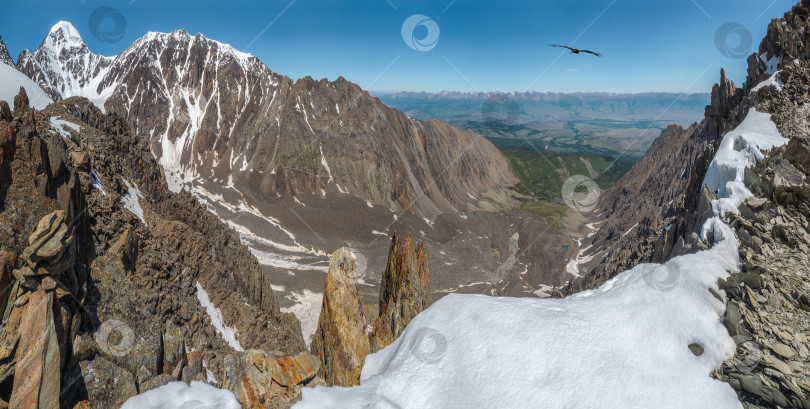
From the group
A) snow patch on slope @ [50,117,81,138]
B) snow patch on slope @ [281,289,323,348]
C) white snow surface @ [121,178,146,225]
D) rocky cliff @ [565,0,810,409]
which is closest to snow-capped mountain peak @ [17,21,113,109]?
snow patch on slope @ [281,289,323,348]

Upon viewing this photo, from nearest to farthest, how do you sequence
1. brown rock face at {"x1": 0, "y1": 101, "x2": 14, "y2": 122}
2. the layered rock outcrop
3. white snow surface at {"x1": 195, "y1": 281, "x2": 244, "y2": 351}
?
the layered rock outcrop
brown rock face at {"x1": 0, "y1": 101, "x2": 14, "y2": 122}
white snow surface at {"x1": 195, "y1": 281, "x2": 244, "y2": 351}

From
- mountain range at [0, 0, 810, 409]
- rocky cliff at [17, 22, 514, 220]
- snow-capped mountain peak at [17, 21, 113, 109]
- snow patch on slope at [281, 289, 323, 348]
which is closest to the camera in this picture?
mountain range at [0, 0, 810, 409]

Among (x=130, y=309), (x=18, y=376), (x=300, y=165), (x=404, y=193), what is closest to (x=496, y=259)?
(x=404, y=193)

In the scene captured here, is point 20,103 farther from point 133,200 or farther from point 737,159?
point 737,159

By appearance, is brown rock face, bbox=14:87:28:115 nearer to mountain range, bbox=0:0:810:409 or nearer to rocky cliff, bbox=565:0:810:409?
mountain range, bbox=0:0:810:409

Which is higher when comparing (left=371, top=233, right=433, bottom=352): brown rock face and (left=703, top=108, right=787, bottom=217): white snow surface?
(left=703, top=108, right=787, bottom=217): white snow surface
